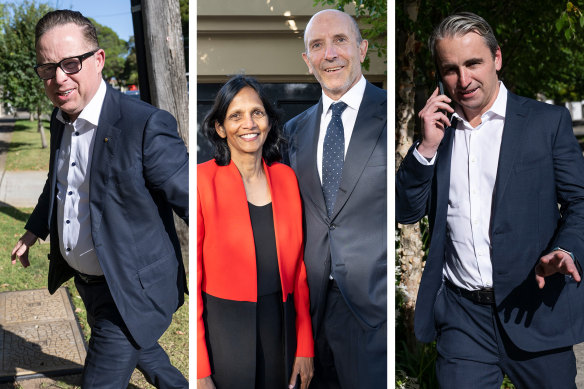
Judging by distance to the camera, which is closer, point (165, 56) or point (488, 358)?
point (488, 358)

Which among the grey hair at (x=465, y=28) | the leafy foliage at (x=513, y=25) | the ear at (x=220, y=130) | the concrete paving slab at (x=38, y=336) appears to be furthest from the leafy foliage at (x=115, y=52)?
the ear at (x=220, y=130)

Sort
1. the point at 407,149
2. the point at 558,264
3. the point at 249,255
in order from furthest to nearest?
the point at 407,149
the point at 558,264
the point at 249,255

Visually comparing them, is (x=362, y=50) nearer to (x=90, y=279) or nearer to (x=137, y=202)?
(x=137, y=202)

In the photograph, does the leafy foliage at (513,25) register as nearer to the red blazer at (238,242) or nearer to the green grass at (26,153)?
the red blazer at (238,242)

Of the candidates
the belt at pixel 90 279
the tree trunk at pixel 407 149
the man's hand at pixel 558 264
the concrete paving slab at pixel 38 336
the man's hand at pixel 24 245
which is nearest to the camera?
the man's hand at pixel 558 264

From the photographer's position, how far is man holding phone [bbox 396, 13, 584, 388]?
2.41 metres

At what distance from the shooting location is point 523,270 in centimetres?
243

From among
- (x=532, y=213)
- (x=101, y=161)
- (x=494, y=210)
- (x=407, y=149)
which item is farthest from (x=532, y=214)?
(x=407, y=149)

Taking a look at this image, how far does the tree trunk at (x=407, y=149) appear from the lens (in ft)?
14.1

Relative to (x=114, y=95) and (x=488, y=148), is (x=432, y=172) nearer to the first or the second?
(x=488, y=148)

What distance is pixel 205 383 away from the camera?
2.05m

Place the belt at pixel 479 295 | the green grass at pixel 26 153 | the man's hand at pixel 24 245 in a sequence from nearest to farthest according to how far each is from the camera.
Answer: the belt at pixel 479 295 → the man's hand at pixel 24 245 → the green grass at pixel 26 153

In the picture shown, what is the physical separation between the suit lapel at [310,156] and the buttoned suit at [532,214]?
57 centimetres

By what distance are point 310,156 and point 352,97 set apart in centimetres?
23
